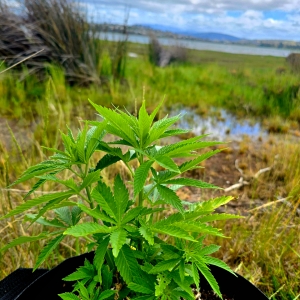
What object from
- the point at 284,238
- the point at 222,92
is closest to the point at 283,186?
the point at 284,238

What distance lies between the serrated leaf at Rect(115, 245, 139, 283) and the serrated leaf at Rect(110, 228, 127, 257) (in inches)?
2.5

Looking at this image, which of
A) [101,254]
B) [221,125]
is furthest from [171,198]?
[221,125]

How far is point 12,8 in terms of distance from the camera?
512 centimetres

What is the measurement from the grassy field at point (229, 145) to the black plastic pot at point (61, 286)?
259 mm

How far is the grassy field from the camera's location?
157cm

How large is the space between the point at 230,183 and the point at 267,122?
6.98 feet

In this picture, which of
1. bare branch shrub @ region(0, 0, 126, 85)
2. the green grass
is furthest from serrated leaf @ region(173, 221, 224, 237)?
Result: bare branch shrub @ region(0, 0, 126, 85)

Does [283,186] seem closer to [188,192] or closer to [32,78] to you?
[188,192]

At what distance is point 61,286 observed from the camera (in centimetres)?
97

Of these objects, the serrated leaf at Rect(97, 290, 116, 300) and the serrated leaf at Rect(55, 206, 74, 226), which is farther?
the serrated leaf at Rect(55, 206, 74, 226)

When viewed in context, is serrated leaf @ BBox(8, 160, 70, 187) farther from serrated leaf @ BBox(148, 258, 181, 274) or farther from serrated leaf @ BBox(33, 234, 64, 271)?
serrated leaf @ BBox(148, 258, 181, 274)

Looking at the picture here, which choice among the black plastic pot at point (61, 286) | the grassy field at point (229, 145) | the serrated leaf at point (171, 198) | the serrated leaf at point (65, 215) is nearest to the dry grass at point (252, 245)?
the grassy field at point (229, 145)

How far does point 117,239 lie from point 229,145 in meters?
3.28

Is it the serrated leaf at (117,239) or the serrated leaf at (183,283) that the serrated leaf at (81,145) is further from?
the serrated leaf at (183,283)
